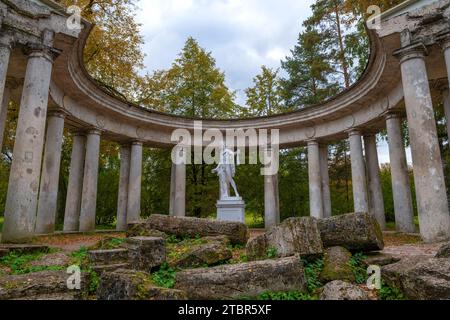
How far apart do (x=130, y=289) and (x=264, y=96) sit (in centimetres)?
3063

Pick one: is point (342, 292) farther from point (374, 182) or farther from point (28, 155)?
point (374, 182)

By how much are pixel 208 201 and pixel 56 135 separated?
1393 centimetres

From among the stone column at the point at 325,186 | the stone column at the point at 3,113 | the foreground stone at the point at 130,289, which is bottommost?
the foreground stone at the point at 130,289

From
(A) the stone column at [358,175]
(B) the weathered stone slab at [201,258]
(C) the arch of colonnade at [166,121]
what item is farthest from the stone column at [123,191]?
(A) the stone column at [358,175]

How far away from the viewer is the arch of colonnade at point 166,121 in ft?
38.9

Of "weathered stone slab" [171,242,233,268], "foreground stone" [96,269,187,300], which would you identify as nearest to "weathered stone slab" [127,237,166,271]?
"weathered stone slab" [171,242,233,268]

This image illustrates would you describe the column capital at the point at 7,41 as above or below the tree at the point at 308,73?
below

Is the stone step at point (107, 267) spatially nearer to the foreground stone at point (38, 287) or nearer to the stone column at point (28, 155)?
the foreground stone at point (38, 287)

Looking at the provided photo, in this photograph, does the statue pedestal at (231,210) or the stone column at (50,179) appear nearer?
the stone column at (50,179)

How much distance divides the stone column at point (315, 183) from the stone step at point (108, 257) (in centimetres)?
1713

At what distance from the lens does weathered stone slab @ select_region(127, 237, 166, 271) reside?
7654 mm

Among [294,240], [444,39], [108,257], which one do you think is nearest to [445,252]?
[294,240]

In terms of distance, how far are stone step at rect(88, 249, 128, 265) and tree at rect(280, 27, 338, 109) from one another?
1289 inches

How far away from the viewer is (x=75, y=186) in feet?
68.1
